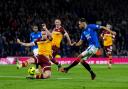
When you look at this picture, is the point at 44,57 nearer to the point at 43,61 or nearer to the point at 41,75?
the point at 43,61

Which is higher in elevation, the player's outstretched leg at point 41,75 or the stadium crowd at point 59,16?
the stadium crowd at point 59,16

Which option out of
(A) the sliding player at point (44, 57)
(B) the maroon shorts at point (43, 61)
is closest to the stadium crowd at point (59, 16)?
(A) the sliding player at point (44, 57)

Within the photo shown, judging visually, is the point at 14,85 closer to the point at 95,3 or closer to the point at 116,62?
the point at 116,62

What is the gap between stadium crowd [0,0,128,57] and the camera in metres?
37.5

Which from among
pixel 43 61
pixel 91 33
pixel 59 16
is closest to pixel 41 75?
pixel 43 61

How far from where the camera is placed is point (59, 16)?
4222 centimetres

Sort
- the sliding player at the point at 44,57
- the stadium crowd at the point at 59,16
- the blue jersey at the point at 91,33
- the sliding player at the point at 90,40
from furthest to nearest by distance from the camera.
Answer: the stadium crowd at the point at 59,16
the sliding player at the point at 44,57
the blue jersey at the point at 91,33
the sliding player at the point at 90,40

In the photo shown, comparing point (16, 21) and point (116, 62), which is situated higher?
point (16, 21)

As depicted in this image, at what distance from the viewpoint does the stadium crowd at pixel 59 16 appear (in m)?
37.5

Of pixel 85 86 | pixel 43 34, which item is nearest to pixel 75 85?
pixel 85 86

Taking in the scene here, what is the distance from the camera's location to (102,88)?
639 inches

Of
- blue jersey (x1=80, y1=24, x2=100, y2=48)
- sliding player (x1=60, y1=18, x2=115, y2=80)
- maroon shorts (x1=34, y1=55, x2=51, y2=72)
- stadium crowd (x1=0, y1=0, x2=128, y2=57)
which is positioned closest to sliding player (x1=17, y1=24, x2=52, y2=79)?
maroon shorts (x1=34, y1=55, x2=51, y2=72)

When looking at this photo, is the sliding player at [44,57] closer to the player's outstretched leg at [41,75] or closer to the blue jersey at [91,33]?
the player's outstretched leg at [41,75]

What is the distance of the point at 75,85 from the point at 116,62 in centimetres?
1979
